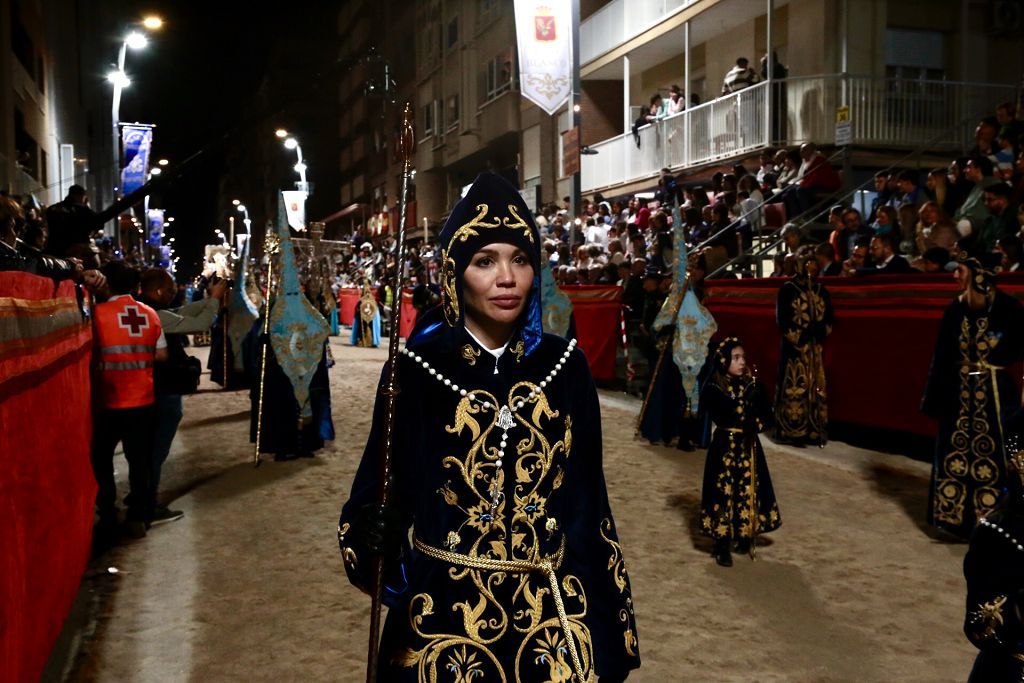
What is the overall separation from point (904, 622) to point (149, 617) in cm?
418

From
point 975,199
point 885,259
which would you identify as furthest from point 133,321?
point 975,199

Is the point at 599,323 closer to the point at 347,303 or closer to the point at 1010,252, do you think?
the point at 1010,252

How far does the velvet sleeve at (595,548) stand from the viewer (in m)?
2.54

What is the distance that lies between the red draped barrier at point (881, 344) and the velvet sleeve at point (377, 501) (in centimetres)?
716

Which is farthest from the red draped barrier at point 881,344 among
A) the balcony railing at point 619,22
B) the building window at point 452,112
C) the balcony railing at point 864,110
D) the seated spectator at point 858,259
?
the building window at point 452,112

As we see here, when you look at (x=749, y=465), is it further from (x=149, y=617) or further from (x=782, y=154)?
(x=782, y=154)

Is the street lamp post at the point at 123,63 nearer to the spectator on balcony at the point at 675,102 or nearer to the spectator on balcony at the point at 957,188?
the spectator on balcony at the point at 675,102

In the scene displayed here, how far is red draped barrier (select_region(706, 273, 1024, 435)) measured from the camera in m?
9.34

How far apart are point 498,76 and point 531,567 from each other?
Answer: 33470 millimetres

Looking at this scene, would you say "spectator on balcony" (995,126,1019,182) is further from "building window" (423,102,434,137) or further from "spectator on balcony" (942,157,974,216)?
"building window" (423,102,434,137)

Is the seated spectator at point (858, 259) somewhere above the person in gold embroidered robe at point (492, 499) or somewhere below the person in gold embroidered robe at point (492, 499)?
above

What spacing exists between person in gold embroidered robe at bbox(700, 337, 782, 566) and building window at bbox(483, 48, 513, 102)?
27299 millimetres

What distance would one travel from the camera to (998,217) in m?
10.0

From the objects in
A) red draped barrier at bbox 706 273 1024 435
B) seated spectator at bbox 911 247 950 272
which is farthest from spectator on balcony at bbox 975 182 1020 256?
red draped barrier at bbox 706 273 1024 435
